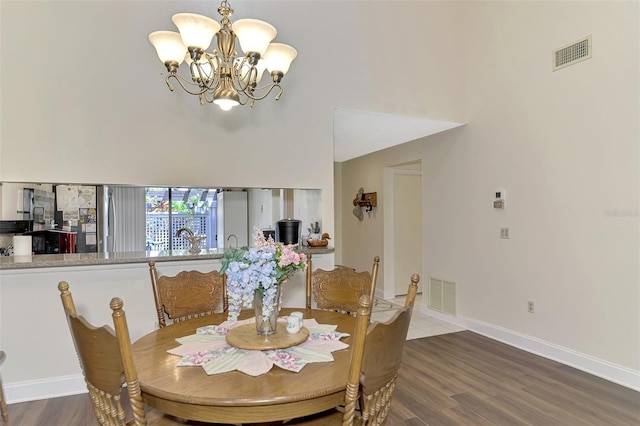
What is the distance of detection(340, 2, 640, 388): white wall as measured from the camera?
2889 millimetres

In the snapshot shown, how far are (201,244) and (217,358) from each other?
81.8 inches

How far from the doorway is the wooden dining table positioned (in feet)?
15.2

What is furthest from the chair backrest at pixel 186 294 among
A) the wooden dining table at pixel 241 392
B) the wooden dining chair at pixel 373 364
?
the wooden dining chair at pixel 373 364

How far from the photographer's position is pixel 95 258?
2783 millimetres

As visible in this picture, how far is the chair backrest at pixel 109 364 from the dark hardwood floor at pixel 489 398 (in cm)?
147

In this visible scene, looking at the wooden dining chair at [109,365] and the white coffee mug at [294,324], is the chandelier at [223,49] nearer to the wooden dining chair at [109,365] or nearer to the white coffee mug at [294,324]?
the white coffee mug at [294,324]

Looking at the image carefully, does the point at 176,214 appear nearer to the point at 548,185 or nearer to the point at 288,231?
the point at 288,231

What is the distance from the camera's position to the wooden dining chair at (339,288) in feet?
7.93

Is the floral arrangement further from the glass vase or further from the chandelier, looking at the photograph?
the chandelier

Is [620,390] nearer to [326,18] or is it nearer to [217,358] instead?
[217,358]

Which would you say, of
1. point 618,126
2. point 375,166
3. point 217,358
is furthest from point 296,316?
point 375,166

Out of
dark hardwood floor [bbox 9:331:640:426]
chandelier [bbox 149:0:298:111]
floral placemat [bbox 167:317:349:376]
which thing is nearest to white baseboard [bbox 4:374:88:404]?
dark hardwood floor [bbox 9:331:640:426]

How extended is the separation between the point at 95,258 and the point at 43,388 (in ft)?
3.20

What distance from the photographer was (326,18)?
11.9ft
